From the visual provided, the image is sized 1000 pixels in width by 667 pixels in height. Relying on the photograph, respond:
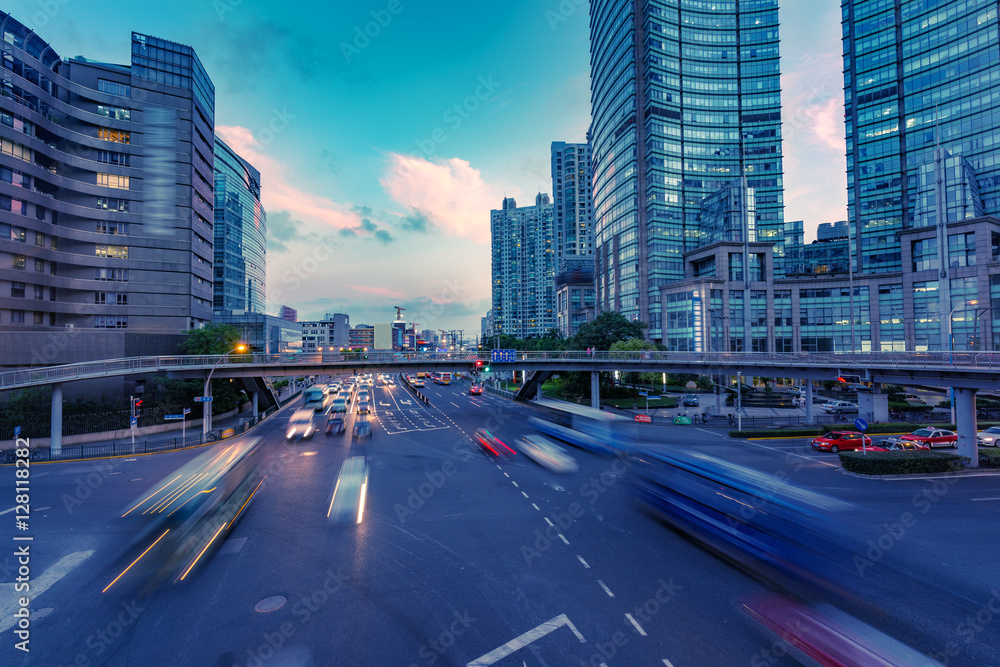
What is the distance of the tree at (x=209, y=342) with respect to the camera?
46.1 m

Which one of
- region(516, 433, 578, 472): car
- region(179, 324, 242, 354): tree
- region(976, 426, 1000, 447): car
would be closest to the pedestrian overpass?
region(179, 324, 242, 354): tree

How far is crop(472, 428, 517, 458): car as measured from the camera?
3025 cm

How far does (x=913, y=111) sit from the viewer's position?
78875 millimetres

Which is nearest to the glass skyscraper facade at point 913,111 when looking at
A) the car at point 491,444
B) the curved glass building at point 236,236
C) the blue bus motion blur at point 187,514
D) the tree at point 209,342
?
the car at point 491,444

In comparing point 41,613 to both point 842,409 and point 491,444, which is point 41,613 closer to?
point 491,444

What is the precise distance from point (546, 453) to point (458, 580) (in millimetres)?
17977

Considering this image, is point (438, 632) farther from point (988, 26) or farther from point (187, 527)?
point (988, 26)

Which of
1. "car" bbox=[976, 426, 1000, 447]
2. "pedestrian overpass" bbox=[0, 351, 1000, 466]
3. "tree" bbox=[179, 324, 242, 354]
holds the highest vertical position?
"tree" bbox=[179, 324, 242, 354]

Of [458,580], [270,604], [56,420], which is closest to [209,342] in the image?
[56,420]

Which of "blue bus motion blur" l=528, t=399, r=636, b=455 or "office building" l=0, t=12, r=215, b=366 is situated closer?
"blue bus motion blur" l=528, t=399, r=636, b=455

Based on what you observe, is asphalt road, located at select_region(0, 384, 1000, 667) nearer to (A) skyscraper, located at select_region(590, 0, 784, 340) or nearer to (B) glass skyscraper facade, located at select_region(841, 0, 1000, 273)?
(B) glass skyscraper facade, located at select_region(841, 0, 1000, 273)

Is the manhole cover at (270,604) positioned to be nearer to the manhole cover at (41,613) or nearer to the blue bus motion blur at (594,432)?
the manhole cover at (41,613)

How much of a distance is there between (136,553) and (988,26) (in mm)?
123802

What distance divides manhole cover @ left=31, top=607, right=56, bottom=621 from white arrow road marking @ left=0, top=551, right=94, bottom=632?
A: 0.34 m
